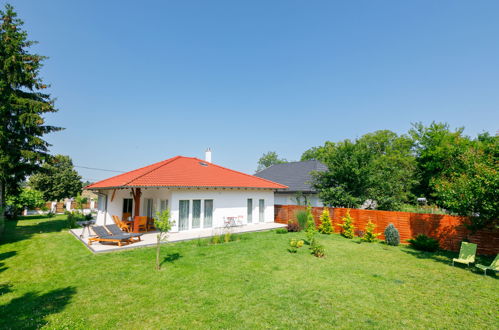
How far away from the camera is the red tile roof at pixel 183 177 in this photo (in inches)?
577

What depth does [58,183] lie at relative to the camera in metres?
33.9

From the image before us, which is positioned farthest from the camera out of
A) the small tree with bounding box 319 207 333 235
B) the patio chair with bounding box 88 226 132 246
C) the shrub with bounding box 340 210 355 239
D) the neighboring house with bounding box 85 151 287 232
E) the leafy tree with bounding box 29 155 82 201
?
the leafy tree with bounding box 29 155 82 201

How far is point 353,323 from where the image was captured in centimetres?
486

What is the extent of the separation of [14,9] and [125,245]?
16.2 m

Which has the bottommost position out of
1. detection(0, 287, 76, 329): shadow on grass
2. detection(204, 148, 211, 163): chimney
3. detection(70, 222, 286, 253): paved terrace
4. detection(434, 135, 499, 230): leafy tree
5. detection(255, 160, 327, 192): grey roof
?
detection(0, 287, 76, 329): shadow on grass

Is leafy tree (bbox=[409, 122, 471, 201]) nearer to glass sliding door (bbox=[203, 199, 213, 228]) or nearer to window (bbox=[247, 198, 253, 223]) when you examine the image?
window (bbox=[247, 198, 253, 223])

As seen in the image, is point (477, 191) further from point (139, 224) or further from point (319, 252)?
point (139, 224)

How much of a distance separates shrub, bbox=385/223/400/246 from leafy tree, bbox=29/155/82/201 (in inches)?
1547

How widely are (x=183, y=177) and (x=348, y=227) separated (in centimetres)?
1159

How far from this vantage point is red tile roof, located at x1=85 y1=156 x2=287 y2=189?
14.6 metres

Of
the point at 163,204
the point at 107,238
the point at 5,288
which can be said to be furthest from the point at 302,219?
the point at 5,288

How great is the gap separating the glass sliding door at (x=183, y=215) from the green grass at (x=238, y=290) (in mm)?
4338

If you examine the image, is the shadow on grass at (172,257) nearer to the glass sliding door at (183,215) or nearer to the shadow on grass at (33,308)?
the shadow on grass at (33,308)

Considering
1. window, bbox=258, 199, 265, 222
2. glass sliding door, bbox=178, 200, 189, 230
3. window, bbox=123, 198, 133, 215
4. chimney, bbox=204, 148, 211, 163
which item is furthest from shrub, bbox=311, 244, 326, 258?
chimney, bbox=204, 148, 211, 163
